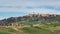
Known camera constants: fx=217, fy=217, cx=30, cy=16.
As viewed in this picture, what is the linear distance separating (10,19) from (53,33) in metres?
21.6

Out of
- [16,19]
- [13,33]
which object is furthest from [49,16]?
[13,33]

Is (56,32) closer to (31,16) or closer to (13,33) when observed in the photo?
(13,33)

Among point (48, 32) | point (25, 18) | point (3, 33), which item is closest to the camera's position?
point (3, 33)

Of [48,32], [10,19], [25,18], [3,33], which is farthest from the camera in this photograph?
[25,18]

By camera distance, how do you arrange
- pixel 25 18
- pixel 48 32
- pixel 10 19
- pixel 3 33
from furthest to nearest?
pixel 25 18
pixel 10 19
pixel 48 32
pixel 3 33

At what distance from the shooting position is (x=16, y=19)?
57094 millimetres

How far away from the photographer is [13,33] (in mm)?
34750

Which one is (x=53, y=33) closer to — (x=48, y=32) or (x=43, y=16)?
(x=48, y=32)

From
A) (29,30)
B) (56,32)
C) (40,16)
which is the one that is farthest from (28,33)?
(40,16)

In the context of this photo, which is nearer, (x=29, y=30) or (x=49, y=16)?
(x=29, y=30)

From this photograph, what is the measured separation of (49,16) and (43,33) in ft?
90.6

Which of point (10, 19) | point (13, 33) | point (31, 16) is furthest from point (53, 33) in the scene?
point (31, 16)

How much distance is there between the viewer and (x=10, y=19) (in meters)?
56.2

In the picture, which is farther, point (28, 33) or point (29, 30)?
point (29, 30)
